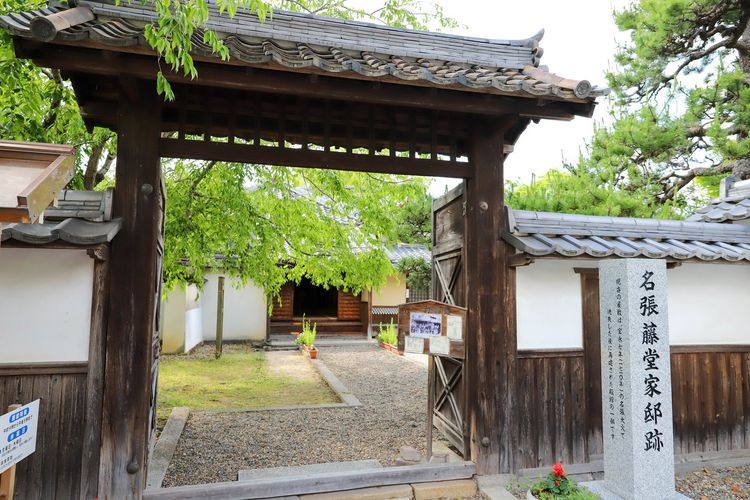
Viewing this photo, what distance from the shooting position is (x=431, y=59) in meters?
4.93

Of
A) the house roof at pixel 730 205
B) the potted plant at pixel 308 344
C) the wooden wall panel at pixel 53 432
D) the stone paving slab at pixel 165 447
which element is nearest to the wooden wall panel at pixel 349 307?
the potted plant at pixel 308 344

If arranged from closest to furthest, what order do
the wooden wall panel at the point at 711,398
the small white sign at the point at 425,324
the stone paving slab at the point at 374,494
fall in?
the stone paving slab at the point at 374,494
the small white sign at the point at 425,324
the wooden wall panel at the point at 711,398

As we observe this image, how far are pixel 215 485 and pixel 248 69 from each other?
145 inches

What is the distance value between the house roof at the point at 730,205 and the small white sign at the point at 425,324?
15.2ft

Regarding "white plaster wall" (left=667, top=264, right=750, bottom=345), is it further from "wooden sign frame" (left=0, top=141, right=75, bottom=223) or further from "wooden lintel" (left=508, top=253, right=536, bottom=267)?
"wooden sign frame" (left=0, top=141, right=75, bottom=223)

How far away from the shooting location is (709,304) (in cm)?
Answer: 566

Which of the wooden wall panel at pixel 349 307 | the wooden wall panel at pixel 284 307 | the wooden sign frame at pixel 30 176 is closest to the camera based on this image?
the wooden sign frame at pixel 30 176

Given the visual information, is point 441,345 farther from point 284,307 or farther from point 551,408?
point 284,307

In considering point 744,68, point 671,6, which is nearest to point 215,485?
point 671,6

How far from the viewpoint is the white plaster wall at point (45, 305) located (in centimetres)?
378

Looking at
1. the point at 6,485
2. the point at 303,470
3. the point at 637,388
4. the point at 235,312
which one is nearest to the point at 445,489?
the point at 303,470

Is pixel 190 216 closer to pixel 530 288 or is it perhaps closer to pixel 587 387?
pixel 530 288

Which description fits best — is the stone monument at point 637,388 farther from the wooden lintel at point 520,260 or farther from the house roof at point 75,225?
the house roof at point 75,225

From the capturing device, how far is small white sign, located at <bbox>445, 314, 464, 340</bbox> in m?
4.84
